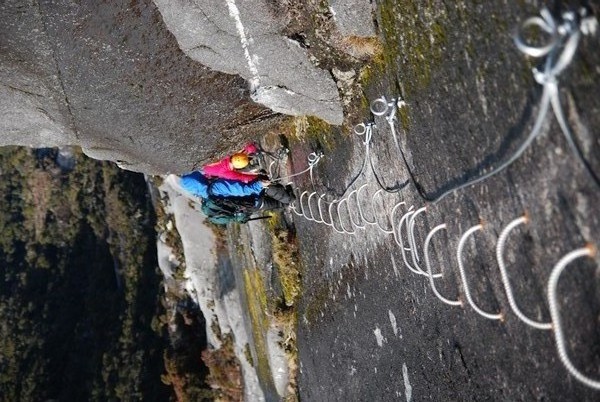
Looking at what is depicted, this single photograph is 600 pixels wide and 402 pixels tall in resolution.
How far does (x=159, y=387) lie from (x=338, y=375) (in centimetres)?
1076

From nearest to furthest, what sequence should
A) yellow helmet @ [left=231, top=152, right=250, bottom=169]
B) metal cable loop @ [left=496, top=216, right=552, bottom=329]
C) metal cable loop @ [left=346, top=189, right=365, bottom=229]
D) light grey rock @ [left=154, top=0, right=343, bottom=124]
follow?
metal cable loop @ [left=496, top=216, right=552, bottom=329], light grey rock @ [left=154, top=0, right=343, bottom=124], metal cable loop @ [left=346, top=189, right=365, bottom=229], yellow helmet @ [left=231, top=152, right=250, bottom=169]

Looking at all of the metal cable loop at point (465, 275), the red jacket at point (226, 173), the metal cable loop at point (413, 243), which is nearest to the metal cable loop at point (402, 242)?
the metal cable loop at point (413, 243)

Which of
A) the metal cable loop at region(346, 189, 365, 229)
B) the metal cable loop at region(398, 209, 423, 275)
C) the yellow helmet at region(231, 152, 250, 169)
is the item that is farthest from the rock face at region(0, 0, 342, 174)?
the yellow helmet at region(231, 152, 250, 169)

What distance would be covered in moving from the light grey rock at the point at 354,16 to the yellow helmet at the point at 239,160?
3047 millimetres

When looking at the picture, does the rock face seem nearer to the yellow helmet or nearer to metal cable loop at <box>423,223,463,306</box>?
the yellow helmet

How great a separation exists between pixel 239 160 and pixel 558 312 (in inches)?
179

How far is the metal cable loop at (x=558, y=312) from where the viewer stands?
2033 millimetres

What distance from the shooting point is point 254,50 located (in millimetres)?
3754

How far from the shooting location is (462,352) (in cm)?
309

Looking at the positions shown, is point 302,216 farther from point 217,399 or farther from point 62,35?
point 217,399

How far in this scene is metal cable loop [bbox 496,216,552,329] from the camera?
2.36 metres

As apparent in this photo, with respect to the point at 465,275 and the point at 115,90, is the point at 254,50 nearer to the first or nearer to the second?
the point at 115,90

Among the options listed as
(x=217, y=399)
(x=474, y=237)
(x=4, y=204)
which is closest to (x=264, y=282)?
(x=217, y=399)

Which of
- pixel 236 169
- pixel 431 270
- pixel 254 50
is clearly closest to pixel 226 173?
pixel 236 169
